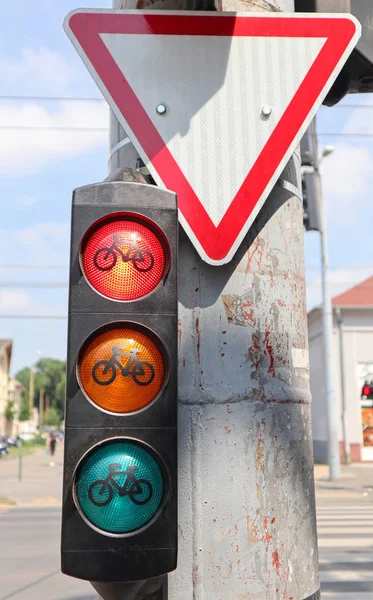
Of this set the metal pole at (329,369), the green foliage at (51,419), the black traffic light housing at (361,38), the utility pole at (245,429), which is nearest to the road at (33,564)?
the utility pole at (245,429)

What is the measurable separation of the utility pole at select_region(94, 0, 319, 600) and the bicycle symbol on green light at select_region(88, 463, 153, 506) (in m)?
0.38

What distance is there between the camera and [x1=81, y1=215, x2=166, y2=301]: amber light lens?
1330mm

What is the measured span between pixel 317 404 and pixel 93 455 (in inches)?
1210

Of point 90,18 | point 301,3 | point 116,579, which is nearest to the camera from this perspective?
point 116,579

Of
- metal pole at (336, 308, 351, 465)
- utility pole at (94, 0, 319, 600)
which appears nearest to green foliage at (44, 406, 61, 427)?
metal pole at (336, 308, 351, 465)

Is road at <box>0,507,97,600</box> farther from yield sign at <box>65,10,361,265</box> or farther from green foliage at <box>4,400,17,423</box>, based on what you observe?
green foliage at <box>4,400,17,423</box>

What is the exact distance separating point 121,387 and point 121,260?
26cm

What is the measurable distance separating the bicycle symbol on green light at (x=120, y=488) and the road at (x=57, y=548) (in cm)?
576

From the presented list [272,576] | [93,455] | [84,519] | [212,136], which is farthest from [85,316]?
[272,576]

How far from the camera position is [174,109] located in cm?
174

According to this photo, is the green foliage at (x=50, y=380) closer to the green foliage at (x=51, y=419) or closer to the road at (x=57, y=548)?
the green foliage at (x=51, y=419)

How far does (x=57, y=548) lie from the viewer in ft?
30.8

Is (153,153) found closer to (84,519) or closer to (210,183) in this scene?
(210,183)

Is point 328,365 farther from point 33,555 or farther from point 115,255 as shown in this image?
point 115,255
